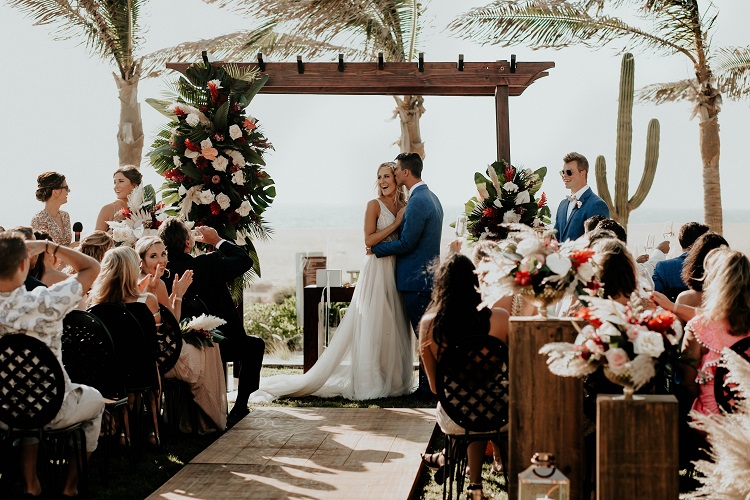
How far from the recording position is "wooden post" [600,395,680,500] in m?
3.37

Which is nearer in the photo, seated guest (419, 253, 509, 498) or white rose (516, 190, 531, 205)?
seated guest (419, 253, 509, 498)

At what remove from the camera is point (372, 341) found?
8.17m

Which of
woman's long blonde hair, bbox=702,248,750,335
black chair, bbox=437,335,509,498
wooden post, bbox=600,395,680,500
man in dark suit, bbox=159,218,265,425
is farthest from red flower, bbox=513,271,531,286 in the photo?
man in dark suit, bbox=159,218,265,425

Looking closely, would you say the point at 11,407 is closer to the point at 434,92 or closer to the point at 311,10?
the point at 434,92

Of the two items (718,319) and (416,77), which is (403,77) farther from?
(718,319)

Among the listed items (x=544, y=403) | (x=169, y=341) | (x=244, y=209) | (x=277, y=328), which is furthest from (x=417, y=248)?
(x=277, y=328)

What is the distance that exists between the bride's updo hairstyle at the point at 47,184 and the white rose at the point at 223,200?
1.27 meters

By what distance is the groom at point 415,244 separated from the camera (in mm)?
8086

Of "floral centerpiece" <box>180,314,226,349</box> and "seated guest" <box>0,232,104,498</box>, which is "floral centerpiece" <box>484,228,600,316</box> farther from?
"floral centerpiece" <box>180,314,226,349</box>

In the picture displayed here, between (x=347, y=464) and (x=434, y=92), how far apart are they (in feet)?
15.0

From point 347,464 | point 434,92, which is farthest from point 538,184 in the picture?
point 347,464

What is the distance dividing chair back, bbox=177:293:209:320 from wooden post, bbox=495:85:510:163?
3.35 meters

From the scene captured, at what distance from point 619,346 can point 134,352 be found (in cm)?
293

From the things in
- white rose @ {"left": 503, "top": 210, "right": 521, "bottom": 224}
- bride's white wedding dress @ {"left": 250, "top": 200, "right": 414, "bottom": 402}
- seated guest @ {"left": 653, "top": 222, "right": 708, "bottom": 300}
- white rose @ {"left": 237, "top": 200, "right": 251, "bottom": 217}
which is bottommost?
bride's white wedding dress @ {"left": 250, "top": 200, "right": 414, "bottom": 402}
